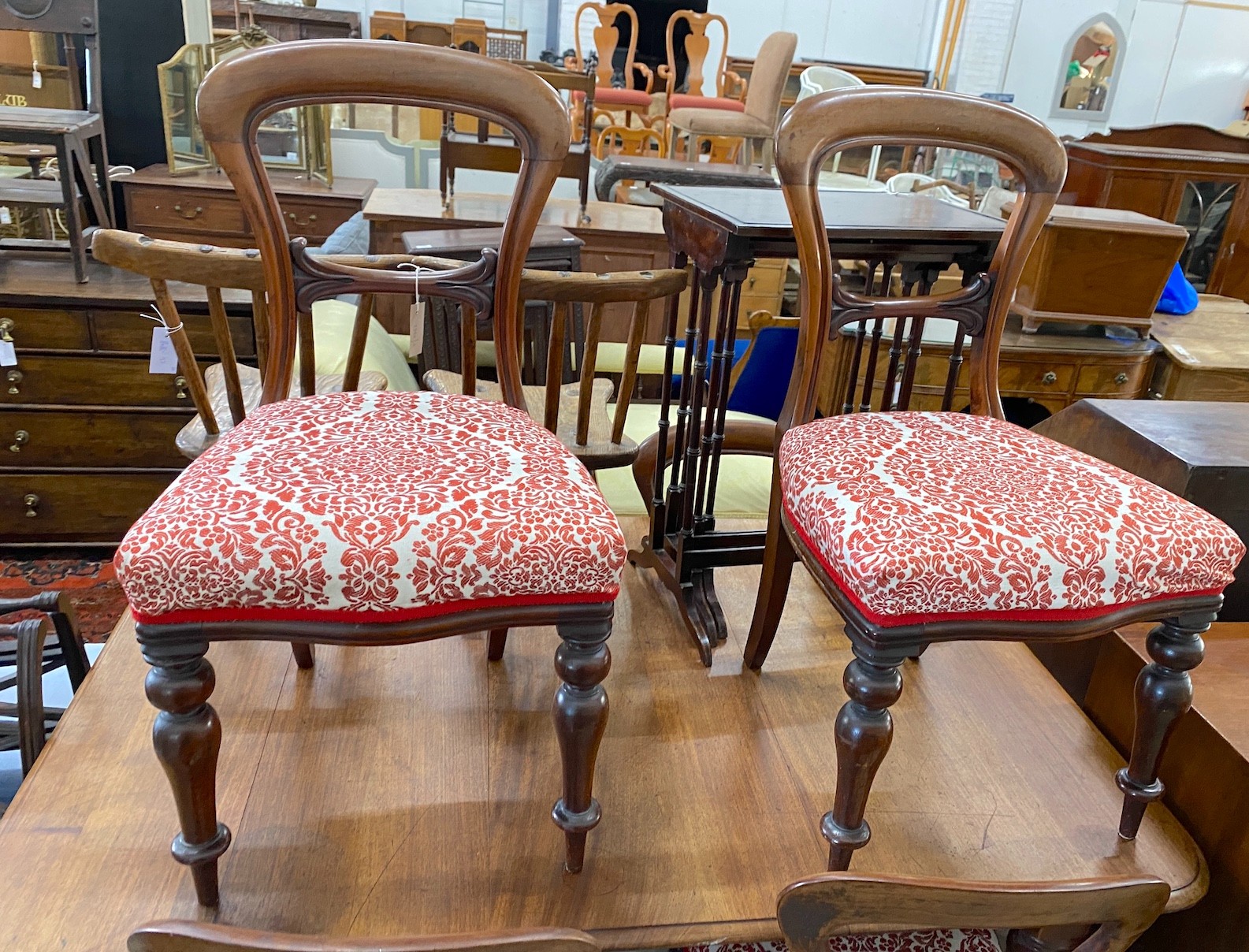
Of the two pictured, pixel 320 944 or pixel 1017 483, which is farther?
pixel 1017 483

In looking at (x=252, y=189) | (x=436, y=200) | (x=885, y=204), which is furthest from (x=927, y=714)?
(x=436, y=200)

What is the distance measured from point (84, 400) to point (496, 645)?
170 cm

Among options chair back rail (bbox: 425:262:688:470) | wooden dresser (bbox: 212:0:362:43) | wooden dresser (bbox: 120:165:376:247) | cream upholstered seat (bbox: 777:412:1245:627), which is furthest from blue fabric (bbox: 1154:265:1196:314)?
wooden dresser (bbox: 212:0:362:43)

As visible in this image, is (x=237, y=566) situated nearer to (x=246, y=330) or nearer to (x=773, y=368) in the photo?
(x=246, y=330)

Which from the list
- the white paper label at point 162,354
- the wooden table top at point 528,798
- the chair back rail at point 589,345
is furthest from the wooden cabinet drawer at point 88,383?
the wooden table top at point 528,798

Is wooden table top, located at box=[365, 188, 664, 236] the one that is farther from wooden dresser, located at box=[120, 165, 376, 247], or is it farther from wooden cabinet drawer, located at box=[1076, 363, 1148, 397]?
wooden cabinet drawer, located at box=[1076, 363, 1148, 397]

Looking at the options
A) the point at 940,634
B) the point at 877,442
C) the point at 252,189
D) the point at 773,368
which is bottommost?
the point at 773,368

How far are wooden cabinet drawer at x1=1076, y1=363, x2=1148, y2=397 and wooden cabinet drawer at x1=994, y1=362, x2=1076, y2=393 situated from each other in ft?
0.15

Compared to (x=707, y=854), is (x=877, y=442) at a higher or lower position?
higher

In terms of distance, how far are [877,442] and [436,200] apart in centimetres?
265

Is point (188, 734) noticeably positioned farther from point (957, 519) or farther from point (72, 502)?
point (72, 502)

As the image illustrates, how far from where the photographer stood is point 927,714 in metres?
1.40

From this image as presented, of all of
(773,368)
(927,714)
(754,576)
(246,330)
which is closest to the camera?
(927,714)

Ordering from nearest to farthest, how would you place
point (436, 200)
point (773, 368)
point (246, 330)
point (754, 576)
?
point (754, 576)
point (246, 330)
point (773, 368)
point (436, 200)
